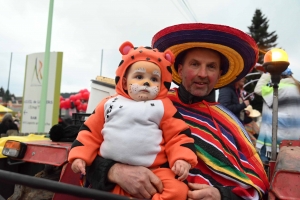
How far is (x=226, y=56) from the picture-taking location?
2.19 m

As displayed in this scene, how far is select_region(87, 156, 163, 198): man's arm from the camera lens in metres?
1.48

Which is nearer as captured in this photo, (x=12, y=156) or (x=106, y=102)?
(x=106, y=102)

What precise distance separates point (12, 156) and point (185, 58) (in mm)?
1517

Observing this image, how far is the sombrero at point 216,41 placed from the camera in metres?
1.96

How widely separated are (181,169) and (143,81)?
520 millimetres

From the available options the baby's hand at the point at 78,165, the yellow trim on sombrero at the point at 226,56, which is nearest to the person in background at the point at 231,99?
the yellow trim on sombrero at the point at 226,56

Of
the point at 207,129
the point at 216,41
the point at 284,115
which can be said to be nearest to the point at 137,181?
the point at 207,129

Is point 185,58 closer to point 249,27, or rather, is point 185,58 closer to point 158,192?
point 158,192

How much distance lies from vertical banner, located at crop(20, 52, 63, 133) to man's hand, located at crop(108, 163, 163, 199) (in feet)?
26.7

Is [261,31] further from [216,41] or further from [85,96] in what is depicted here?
[216,41]

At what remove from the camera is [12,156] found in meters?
2.27

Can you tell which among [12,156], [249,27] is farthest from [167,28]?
[249,27]

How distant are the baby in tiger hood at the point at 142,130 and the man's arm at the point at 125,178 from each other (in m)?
0.03

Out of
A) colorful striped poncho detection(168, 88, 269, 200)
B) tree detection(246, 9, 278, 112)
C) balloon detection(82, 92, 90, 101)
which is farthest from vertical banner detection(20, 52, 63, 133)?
tree detection(246, 9, 278, 112)
